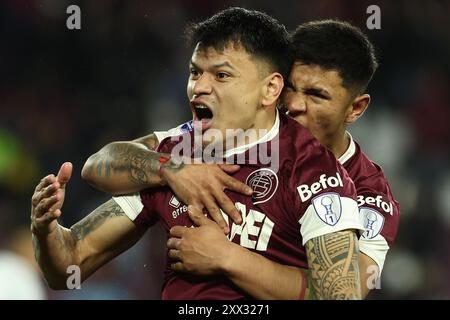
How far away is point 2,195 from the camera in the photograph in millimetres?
5926

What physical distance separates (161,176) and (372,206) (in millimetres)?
1010

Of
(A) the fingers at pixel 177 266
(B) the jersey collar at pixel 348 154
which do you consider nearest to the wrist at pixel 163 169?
(A) the fingers at pixel 177 266

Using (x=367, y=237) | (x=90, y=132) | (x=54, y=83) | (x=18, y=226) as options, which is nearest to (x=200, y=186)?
(x=367, y=237)

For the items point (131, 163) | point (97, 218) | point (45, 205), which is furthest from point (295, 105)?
point (45, 205)

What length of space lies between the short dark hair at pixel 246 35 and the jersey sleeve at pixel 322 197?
1.45 ft

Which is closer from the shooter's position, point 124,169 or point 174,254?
point 174,254

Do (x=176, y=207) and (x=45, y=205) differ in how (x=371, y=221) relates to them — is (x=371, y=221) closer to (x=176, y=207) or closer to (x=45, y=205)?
(x=176, y=207)

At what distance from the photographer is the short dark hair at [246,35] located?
313 cm

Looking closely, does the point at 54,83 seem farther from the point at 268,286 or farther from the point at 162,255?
the point at 268,286

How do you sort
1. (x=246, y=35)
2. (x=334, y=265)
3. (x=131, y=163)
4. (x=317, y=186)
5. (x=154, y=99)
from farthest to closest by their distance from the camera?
(x=154, y=99) < (x=131, y=163) < (x=246, y=35) < (x=317, y=186) < (x=334, y=265)

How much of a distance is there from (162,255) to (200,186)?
122 inches

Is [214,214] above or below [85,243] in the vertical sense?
above

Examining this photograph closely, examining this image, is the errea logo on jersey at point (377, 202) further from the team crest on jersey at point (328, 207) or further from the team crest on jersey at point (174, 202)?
the team crest on jersey at point (174, 202)

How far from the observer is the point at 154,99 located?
21.8 ft
